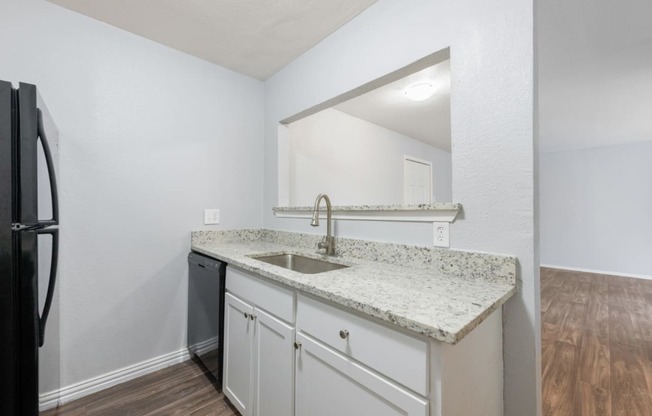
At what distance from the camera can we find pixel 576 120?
3758mm

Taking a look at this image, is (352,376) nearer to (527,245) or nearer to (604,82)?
(527,245)

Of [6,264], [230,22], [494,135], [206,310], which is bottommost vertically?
[206,310]

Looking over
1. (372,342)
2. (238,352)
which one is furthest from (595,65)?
(238,352)

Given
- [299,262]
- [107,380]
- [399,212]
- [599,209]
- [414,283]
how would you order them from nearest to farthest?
[414,283], [399,212], [107,380], [299,262], [599,209]

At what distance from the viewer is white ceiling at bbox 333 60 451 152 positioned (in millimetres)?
2389

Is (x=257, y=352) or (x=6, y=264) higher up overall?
(x=6, y=264)

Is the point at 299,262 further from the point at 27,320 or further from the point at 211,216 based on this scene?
the point at 27,320

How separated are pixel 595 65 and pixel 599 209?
14.2ft

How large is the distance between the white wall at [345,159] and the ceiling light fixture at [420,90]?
92 centimetres

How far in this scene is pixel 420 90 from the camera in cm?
247

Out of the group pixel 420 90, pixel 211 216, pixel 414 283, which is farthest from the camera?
pixel 420 90

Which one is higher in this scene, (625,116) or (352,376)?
(625,116)

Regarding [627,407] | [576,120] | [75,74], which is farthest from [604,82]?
[75,74]

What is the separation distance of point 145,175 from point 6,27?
96 cm
